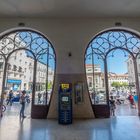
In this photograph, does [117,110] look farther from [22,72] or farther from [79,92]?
[22,72]

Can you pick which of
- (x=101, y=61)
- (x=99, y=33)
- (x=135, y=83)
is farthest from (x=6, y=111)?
(x=135, y=83)

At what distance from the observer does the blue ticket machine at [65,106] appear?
4.51m

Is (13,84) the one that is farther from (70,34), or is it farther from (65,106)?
(70,34)

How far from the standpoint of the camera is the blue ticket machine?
451cm

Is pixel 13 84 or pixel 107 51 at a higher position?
pixel 107 51

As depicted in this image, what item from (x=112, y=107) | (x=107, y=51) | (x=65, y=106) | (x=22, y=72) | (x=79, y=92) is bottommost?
(x=112, y=107)

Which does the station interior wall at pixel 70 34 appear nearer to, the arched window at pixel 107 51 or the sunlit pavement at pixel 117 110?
the arched window at pixel 107 51

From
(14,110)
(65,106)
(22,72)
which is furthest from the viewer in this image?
(14,110)

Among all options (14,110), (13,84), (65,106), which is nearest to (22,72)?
(13,84)

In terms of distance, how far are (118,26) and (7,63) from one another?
5209 millimetres

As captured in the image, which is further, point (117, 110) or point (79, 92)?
point (117, 110)

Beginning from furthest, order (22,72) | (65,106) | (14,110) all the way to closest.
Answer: (14,110) < (22,72) < (65,106)

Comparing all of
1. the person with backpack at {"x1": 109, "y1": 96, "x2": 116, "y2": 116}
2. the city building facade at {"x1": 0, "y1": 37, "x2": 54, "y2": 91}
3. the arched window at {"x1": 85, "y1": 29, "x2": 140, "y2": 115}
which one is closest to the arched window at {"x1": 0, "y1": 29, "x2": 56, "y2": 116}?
the city building facade at {"x1": 0, "y1": 37, "x2": 54, "y2": 91}

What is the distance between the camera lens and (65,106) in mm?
4621
